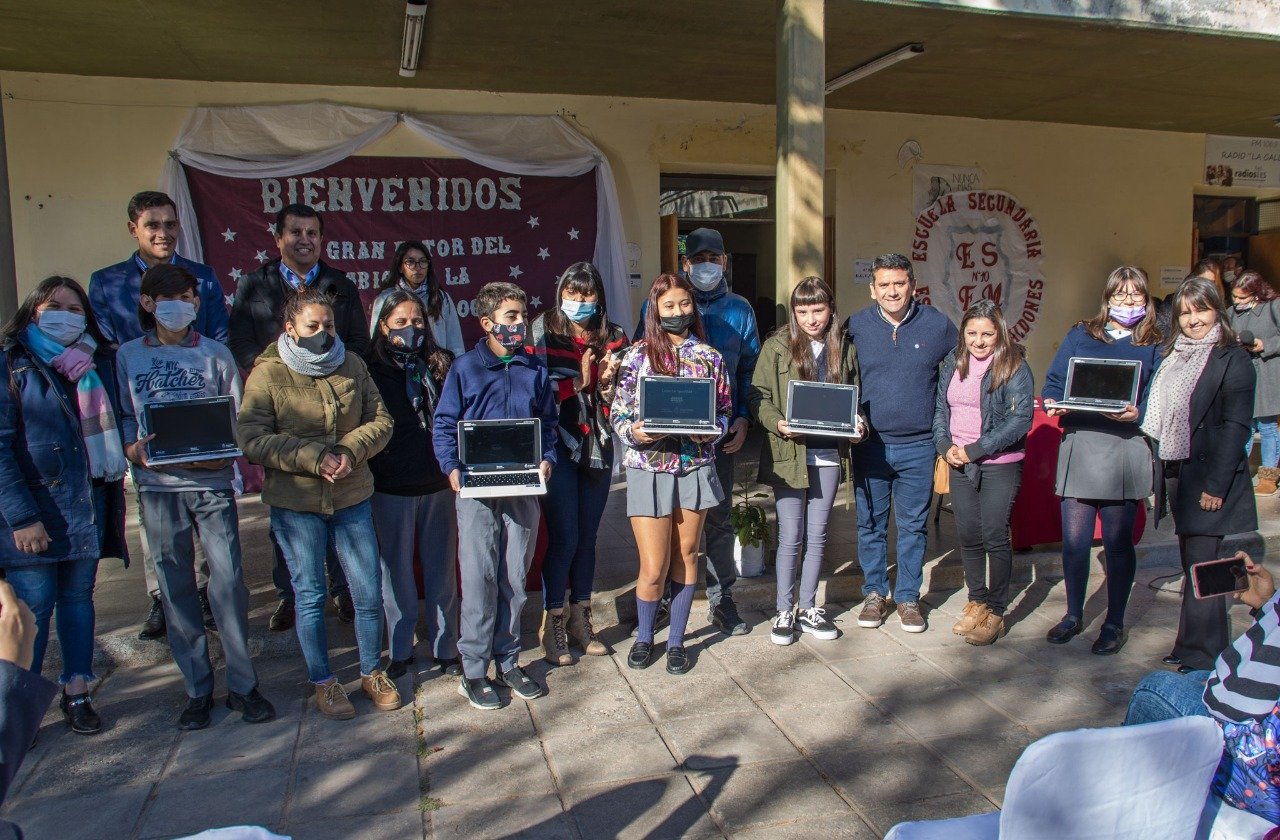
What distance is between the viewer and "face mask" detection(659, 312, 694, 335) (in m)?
4.55

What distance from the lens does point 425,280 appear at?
5.71 m

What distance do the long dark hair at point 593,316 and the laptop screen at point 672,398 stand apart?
44 cm

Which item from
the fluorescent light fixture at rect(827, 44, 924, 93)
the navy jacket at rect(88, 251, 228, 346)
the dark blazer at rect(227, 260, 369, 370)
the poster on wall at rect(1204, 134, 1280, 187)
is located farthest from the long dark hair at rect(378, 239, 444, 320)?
the poster on wall at rect(1204, 134, 1280, 187)

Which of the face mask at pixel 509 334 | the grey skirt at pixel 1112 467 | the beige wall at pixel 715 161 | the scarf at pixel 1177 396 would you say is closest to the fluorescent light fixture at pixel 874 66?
the beige wall at pixel 715 161

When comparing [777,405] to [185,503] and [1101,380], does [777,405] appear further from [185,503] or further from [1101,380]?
[185,503]

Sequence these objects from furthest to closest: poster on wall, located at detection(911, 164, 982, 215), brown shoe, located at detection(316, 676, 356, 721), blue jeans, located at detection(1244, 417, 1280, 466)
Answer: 1. poster on wall, located at detection(911, 164, 982, 215)
2. blue jeans, located at detection(1244, 417, 1280, 466)
3. brown shoe, located at detection(316, 676, 356, 721)

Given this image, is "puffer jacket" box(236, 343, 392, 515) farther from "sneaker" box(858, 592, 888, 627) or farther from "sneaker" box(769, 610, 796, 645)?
"sneaker" box(858, 592, 888, 627)

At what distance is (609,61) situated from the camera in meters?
7.70

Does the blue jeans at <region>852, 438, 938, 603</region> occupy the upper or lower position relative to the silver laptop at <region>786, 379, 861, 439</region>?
lower

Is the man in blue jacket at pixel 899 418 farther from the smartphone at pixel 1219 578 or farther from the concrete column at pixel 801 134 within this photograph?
the smartphone at pixel 1219 578

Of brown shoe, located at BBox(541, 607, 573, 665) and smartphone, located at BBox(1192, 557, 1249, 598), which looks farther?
brown shoe, located at BBox(541, 607, 573, 665)

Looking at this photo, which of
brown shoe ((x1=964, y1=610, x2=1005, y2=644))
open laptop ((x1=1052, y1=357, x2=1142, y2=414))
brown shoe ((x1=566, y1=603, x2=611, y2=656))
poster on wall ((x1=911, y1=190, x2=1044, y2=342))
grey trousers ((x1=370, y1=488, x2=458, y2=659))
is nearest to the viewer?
grey trousers ((x1=370, y1=488, x2=458, y2=659))

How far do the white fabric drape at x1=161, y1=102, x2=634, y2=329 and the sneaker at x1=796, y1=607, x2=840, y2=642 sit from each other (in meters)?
4.33

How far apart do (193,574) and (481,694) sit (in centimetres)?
137
